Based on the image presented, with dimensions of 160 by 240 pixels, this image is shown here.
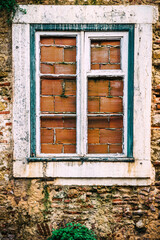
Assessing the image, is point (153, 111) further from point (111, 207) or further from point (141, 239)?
point (141, 239)

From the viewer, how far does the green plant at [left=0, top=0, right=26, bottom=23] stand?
8.31ft

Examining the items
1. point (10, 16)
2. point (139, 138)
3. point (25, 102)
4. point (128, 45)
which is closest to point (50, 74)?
point (25, 102)

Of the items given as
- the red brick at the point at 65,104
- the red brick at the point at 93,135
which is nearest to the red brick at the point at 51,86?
the red brick at the point at 65,104

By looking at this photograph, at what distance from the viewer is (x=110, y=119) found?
2.75 metres

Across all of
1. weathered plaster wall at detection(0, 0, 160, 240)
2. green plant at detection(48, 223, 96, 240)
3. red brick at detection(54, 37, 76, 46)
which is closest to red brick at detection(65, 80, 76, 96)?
red brick at detection(54, 37, 76, 46)

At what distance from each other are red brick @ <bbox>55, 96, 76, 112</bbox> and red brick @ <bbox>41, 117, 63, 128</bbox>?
0.42 ft

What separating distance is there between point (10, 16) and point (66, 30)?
28.2 inches

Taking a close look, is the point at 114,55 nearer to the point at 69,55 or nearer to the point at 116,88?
the point at 116,88

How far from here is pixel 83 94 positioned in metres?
2.66

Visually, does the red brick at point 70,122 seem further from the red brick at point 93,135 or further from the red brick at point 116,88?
the red brick at point 116,88

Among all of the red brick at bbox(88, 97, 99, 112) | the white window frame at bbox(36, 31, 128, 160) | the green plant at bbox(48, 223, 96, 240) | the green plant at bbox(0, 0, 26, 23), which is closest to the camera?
the green plant at bbox(48, 223, 96, 240)

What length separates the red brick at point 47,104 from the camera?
274 centimetres

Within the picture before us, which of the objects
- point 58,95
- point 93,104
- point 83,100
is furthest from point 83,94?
point 58,95

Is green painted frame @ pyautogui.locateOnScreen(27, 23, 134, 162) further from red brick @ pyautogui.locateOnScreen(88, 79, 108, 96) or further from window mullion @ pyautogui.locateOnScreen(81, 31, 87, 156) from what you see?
red brick @ pyautogui.locateOnScreen(88, 79, 108, 96)
